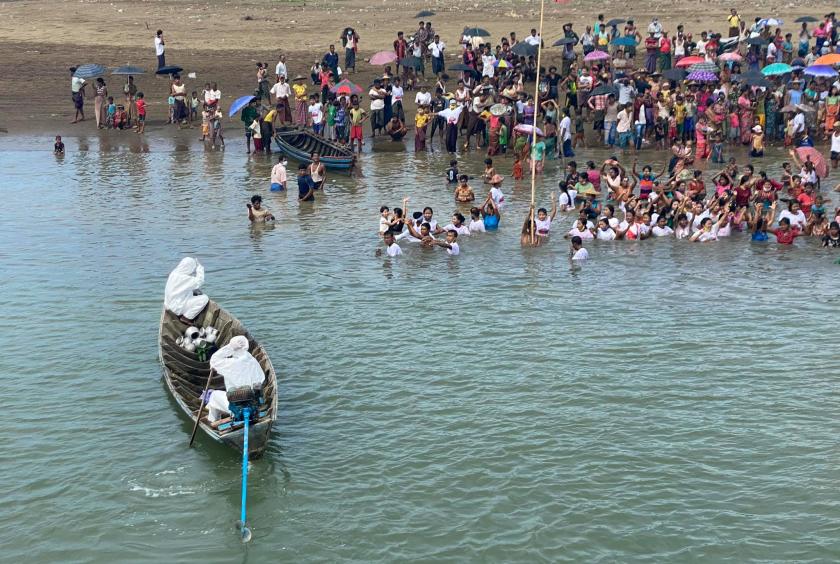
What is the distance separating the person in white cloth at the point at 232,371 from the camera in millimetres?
15406

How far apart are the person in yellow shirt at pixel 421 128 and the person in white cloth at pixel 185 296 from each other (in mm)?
18123

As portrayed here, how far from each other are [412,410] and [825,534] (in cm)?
663

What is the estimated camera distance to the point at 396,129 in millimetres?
37188

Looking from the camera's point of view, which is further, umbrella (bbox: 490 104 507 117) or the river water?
umbrella (bbox: 490 104 507 117)

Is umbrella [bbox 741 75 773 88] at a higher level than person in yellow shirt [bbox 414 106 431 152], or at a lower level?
higher

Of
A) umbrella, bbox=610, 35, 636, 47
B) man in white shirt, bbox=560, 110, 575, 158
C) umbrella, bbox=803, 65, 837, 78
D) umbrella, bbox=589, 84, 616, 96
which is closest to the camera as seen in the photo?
umbrella, bbox=803, 65, 837, 78

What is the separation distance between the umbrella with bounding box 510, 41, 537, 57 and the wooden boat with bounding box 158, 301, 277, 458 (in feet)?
70.7

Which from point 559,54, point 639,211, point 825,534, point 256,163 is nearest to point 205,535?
point 825,534

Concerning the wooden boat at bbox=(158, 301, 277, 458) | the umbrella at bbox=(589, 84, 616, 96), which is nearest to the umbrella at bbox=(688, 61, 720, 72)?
the umbrella at bbox=(589, 84, 616, 96)

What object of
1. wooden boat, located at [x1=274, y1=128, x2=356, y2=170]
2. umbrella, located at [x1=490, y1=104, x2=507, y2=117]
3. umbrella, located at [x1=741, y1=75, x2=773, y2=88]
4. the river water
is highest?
umbrella, located at [x1=741, y1=75, x2=773, y2=88]

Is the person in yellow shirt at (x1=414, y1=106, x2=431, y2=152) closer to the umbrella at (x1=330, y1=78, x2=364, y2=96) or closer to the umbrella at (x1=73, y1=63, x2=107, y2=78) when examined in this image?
the umbrella at (x1=330, y1=78, x2=364, y2=96)

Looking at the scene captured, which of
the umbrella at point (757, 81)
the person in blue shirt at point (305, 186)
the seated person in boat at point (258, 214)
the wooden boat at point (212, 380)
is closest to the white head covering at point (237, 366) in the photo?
the wooden boat at point (212, 380)

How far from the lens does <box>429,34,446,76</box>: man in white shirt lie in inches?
1639

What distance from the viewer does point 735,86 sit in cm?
3588
